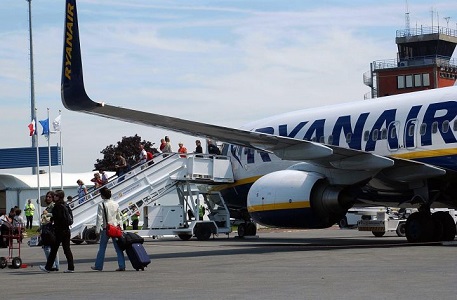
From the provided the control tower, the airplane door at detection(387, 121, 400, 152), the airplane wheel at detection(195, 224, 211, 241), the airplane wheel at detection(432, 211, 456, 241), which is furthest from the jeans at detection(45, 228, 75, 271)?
the control tower

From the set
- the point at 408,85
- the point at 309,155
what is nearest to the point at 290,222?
the point at 309,155

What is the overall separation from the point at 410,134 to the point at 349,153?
209cm

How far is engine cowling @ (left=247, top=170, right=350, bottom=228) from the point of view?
24.3 meters

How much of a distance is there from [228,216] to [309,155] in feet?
40.2

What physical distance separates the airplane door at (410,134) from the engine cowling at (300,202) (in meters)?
1.97

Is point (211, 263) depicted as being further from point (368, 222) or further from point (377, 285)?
point (368, 222)

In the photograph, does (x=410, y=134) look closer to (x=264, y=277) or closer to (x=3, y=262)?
(x=264, y=277)

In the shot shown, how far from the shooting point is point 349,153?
2262 centimetres

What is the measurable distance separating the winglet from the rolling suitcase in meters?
3.54

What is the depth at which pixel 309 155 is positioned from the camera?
22.1 metres

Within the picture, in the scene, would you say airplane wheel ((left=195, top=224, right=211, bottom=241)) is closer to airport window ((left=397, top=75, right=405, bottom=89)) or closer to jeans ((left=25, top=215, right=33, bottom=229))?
jeans ((left=25, top=215, right=33, bottom=229))

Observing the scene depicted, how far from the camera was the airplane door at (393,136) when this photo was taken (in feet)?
79.6

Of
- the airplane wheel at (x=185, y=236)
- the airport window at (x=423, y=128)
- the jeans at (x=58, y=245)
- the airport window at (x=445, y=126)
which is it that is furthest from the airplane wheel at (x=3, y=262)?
the airplane wheel at (x=185, y=236)

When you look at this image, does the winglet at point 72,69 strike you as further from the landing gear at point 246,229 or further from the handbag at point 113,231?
the landing gear at point 246,229
